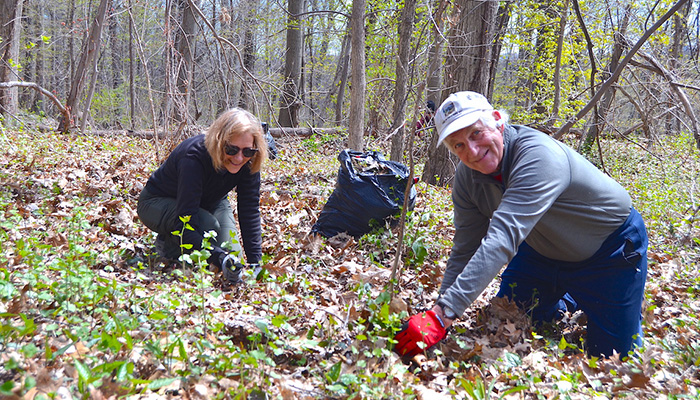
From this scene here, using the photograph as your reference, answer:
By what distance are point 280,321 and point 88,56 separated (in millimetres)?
7224

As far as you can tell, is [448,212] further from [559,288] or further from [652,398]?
[652,398]

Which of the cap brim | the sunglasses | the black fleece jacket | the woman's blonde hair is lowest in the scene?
the black fleece jacket

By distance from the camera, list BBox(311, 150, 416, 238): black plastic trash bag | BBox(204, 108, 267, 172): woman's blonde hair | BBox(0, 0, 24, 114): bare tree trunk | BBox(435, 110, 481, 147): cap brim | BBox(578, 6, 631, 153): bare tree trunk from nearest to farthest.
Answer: BBox(435, 110, 481, 147): cap brim, BBox(204, 108, 267, 172): woman's blonde hair, BBox(311, 150, 416, 238): black plastic trash bag, BBox(578, 6, 631, 153): bare tree trunk, BBox(0, 0, 24, 114): bare tree trunk

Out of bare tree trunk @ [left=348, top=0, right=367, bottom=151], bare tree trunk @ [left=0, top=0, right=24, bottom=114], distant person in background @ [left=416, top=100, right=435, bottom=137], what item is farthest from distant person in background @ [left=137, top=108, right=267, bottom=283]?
bare tree trunk @ [left=0, top=0, right=24, bottom=114]

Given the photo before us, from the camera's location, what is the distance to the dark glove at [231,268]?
122 inches

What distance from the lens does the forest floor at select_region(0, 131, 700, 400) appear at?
6.08ft

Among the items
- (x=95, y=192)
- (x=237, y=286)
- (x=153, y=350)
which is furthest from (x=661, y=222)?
(x=95, y=192)

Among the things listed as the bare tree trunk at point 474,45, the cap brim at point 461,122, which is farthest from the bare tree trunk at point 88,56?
the cap brim at point 461,122

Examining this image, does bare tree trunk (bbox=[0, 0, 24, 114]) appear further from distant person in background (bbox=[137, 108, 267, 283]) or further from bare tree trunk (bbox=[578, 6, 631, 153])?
bare tree trunk (bbox=[578, 6, 631, 153])

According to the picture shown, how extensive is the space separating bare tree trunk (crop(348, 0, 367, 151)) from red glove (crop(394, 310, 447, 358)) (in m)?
4.47

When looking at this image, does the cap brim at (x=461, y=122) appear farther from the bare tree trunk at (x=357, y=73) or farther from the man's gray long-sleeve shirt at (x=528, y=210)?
the bare tree trunk at (x=357, y=73)

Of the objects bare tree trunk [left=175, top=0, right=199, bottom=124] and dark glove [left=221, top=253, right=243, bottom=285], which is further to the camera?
bare tree trunk [left=175, top=0, right=199, bottom=124]

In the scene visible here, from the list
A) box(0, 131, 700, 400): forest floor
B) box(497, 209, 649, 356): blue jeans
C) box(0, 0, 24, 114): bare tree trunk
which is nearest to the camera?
box(0, 131, 700, 400): forest floor

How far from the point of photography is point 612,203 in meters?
2.70
